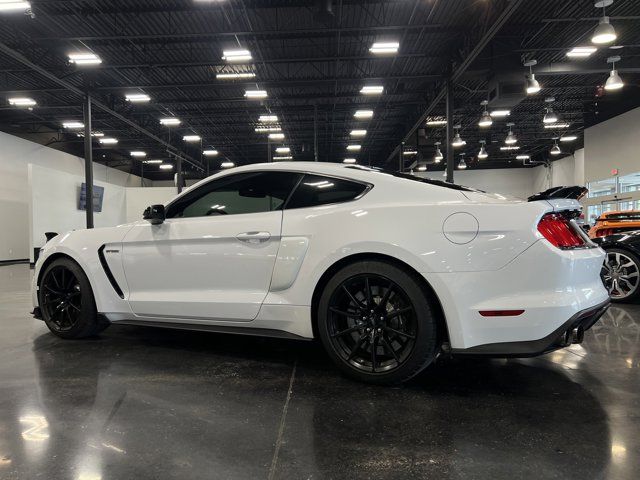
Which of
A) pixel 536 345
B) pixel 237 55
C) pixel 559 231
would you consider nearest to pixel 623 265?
pixel 559 231

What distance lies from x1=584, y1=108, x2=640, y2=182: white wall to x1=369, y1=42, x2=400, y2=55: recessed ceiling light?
1070 centimetres

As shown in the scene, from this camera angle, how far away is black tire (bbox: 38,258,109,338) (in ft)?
10.0

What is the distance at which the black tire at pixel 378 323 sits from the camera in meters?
2.07

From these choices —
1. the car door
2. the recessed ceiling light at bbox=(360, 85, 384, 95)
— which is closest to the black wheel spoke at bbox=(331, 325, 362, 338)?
the car door

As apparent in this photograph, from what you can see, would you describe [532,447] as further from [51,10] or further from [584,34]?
[584,34]

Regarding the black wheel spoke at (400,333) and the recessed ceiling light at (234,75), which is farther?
the recessed ceiling light at (234,75)

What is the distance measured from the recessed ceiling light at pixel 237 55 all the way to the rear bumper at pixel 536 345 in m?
10.5

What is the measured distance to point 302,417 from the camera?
6.13 ft

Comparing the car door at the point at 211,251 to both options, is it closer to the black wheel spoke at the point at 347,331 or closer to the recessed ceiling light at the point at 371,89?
the black wheel spoke at the point at 347,331

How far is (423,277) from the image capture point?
209 cm

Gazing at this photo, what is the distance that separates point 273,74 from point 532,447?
45.0 ft

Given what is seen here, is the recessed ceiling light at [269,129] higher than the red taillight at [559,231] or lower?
higher

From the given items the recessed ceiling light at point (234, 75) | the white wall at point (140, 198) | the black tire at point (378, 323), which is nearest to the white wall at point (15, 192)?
the white wall at point (140, 198)

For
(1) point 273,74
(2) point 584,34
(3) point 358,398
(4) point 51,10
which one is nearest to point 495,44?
(2) point 584,34
